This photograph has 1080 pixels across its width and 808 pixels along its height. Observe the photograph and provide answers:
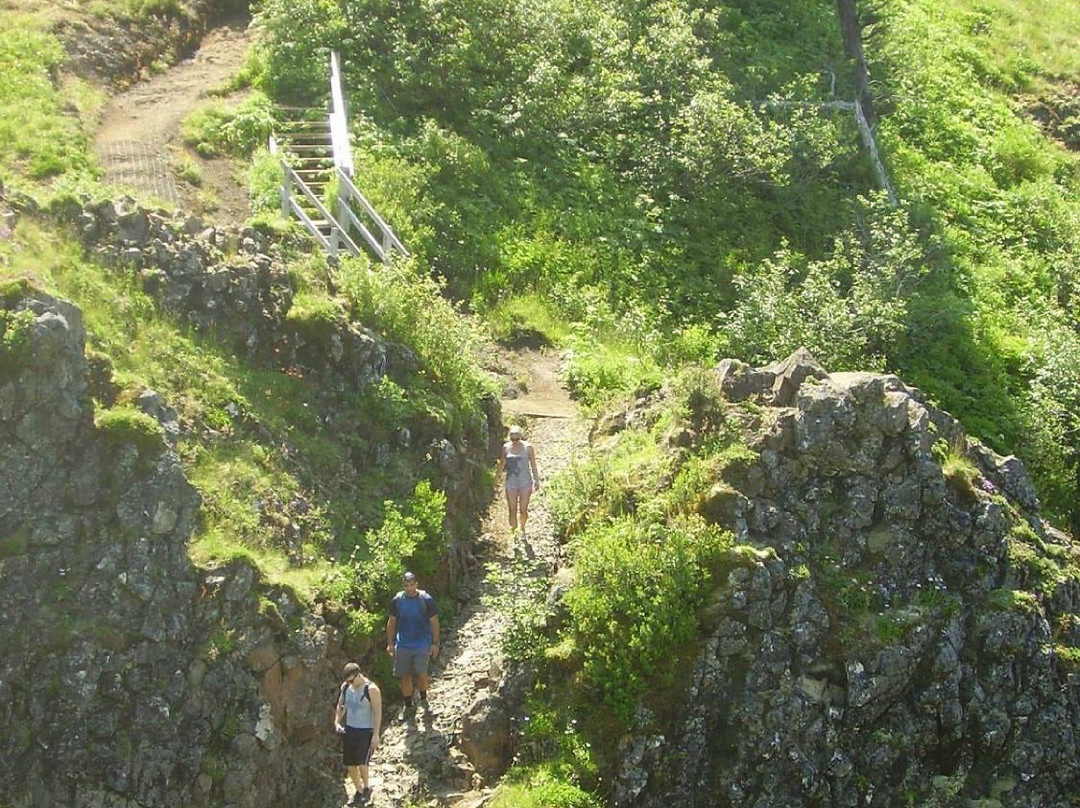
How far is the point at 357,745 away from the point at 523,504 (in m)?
4.59

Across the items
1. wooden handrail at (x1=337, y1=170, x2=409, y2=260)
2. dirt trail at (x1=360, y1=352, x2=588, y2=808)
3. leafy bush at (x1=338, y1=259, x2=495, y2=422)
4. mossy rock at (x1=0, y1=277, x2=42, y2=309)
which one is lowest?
dirt trail at (x1=360, y1=352, x2=588, y2=808)

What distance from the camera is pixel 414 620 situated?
1348 cm

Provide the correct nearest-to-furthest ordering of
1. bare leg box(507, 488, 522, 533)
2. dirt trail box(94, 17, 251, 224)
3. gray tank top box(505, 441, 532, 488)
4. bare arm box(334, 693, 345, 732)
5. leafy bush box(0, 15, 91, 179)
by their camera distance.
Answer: bare arm box(334, 693, 345, 732) < gray tank top box(505, 441, 532, 488) < bare leg box(507, 488, 522, 533) < leafy bush box(0, 15, 91, 179) < dirt trail box(94, 17, 251, 224)

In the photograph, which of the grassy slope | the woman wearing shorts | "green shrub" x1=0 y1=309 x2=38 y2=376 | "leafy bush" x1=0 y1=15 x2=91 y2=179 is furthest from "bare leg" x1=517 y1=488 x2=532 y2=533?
"leafy bush" x1=0 y1=15 x2=91 y2=179

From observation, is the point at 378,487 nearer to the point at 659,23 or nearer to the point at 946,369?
the point at 946,369

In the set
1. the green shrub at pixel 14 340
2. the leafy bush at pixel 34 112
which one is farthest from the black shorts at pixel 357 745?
the leafy bush at pixel 34 112

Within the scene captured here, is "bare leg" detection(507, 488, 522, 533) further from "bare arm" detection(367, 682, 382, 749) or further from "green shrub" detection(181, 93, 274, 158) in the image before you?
"green shrub" detection(181, 93, 274, 158)

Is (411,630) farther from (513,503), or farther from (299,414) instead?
(299,414)

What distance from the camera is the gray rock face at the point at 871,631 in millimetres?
13148

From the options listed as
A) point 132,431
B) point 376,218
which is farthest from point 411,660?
point 376,218

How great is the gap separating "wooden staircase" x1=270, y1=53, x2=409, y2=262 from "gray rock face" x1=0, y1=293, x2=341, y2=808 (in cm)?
683

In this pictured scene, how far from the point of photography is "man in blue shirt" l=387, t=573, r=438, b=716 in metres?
13.5

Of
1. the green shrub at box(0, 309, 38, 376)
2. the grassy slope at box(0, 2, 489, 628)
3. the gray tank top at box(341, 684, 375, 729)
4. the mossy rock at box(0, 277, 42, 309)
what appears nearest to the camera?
the gray tank top at box(341, 684, 375, 729)

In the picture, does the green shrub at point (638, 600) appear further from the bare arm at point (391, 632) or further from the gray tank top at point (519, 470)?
the gray tank top at point (519, 470)
